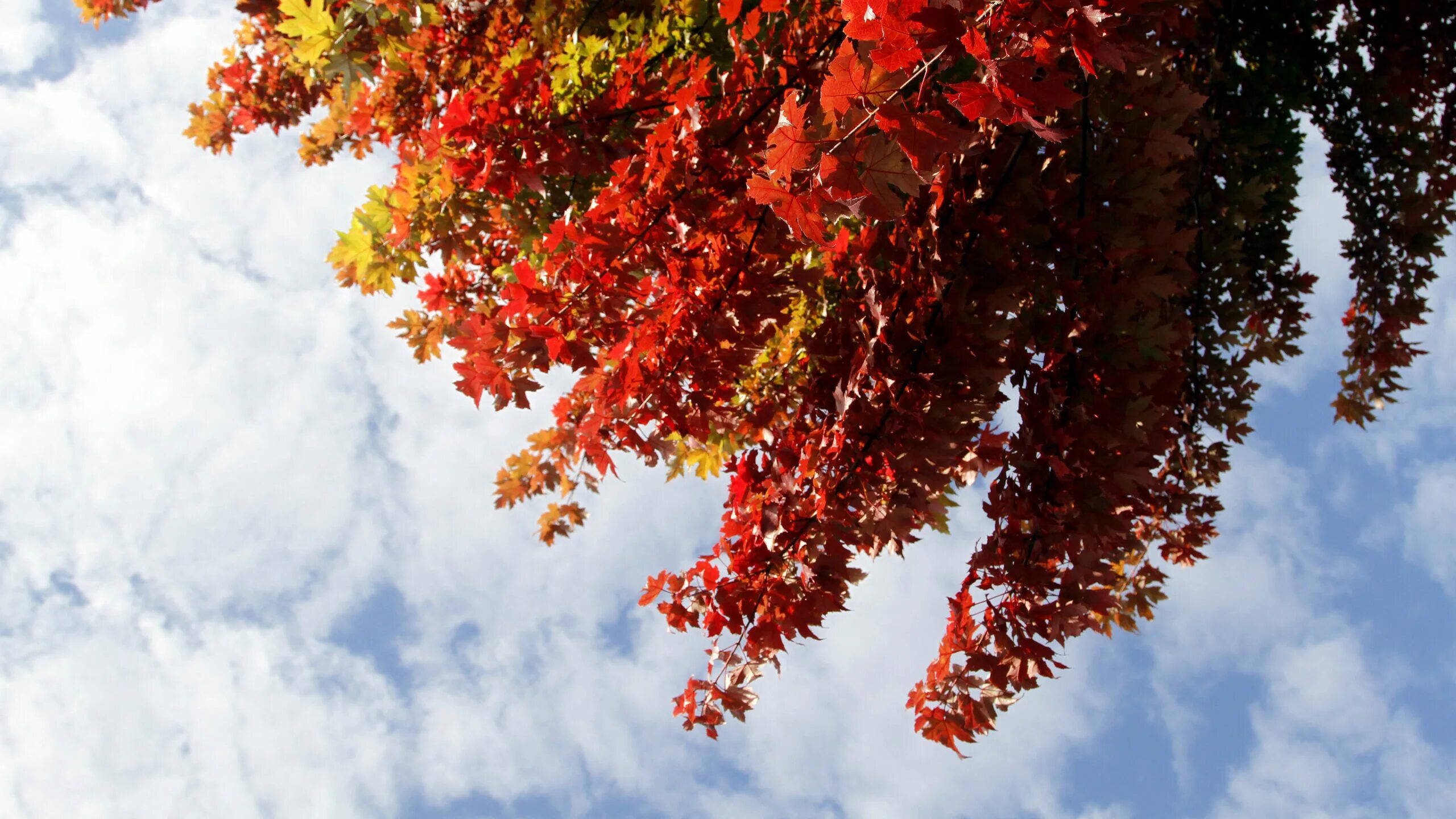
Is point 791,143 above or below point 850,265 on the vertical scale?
below

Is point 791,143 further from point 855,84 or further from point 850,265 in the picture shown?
point 850,265

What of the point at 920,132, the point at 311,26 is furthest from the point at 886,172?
the point at 311,26

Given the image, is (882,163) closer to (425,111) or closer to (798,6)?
(798,6)

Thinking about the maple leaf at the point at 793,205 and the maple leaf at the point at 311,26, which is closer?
the maple leaf at the point at 793,205

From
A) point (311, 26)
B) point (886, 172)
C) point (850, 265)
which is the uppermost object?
point (311, 26)

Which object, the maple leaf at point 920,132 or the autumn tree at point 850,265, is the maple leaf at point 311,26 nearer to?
the autumn tree at point 850,265

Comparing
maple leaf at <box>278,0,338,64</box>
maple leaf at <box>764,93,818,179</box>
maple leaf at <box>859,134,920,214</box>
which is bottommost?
maple leaf at <box>859,134,920,214</box>

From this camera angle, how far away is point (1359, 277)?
3.92 m

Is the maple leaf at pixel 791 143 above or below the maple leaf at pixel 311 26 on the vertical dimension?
below

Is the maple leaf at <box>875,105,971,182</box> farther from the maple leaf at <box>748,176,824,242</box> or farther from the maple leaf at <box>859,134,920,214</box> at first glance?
the maple leaf at <box>748,176,824,242</box>

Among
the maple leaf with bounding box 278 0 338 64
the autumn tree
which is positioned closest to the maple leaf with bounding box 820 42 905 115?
the autumn tree

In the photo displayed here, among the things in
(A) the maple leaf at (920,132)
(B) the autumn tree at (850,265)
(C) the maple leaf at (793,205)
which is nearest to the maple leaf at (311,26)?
(B) the autumn tree at (850,265)

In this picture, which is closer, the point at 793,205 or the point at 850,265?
the point at 793,205

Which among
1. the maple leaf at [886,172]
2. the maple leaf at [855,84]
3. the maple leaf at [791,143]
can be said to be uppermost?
the maple leaf at [855,84]
